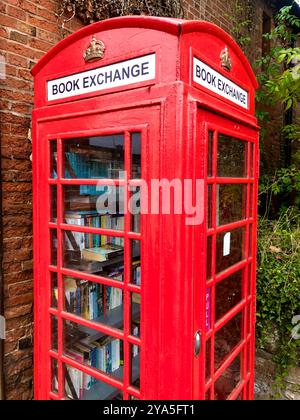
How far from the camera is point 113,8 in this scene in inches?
111

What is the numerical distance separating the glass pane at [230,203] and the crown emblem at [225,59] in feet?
2.16

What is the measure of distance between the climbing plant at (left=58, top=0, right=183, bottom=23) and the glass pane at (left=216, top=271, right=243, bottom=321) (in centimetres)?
244

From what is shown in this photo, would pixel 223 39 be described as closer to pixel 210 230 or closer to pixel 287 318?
pixel 210 230

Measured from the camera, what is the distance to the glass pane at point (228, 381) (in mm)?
1941

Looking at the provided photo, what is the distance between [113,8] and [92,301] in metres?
2.60

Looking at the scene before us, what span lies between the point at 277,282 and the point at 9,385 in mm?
2375

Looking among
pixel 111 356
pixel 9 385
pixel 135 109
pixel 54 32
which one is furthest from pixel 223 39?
pixel 9 385

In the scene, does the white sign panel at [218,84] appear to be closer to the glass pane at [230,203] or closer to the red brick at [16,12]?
the glass pane at [230,203]

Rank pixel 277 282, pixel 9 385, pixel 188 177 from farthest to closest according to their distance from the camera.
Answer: pixel 277 282 → pixel 9 385 → pixel 188 177

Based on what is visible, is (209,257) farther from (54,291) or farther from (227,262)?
(54,291)

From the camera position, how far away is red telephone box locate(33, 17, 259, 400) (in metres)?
1.38

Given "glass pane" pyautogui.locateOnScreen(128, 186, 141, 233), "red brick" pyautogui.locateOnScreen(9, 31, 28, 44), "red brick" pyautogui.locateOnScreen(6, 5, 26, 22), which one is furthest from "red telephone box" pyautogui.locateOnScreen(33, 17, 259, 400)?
"red brick" pyautogui.locateOnScreen(6, 5, 26, 22)

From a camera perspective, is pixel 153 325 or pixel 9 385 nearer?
pixel 153 325
